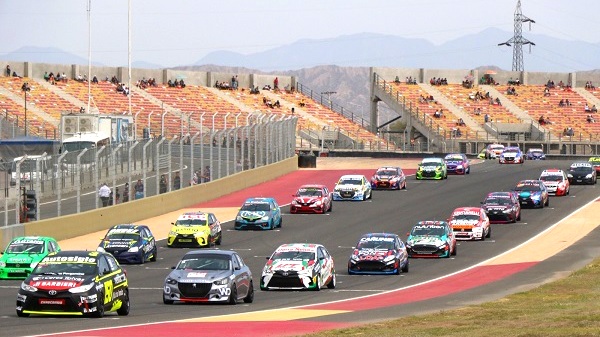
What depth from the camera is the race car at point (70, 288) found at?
85.4 ft

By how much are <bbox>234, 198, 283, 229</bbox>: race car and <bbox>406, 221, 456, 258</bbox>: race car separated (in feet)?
31.5

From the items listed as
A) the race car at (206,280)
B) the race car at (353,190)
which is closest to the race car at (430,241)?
the race car at (206,280)

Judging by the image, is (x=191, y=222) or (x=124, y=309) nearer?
(x=124, y=309)

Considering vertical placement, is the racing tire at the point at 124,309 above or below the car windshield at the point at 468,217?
below

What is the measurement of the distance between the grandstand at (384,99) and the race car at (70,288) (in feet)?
211

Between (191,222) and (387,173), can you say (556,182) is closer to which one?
(387,173)

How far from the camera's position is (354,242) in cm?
5141

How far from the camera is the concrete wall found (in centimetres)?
4806

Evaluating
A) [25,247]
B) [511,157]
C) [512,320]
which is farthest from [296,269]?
[511,157]

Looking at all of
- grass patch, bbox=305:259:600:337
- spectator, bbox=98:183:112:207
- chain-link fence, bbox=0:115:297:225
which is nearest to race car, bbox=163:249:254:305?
grass patch, bbox=305:259:600:337

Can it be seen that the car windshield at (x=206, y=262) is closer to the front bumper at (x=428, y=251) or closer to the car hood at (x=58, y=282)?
the car hood at (x=58, y=282)

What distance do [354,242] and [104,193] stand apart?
10.2m

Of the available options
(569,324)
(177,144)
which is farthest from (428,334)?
(177,144)

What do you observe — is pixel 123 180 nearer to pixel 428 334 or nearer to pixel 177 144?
pixel 177 144
